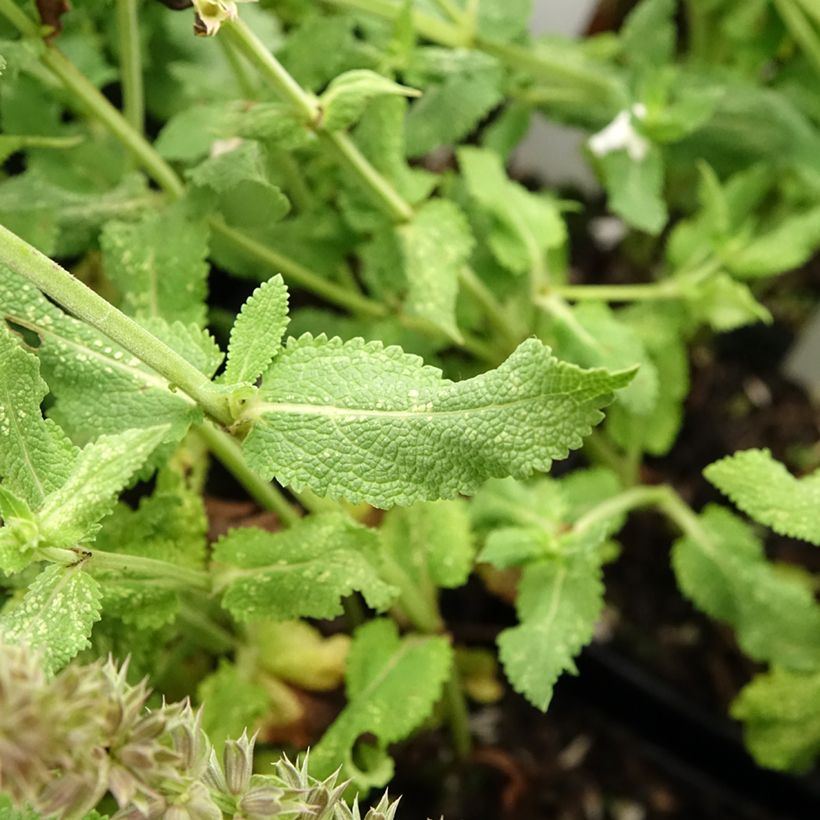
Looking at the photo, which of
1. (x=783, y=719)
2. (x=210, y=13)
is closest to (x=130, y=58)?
(x=210, y=13)

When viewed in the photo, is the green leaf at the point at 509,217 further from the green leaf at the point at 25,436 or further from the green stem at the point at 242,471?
the green leaf at the point at 25,436

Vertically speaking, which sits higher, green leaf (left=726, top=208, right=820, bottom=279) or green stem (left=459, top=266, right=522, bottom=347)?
green stem (left=459, top=266, right=522, bottom=347)

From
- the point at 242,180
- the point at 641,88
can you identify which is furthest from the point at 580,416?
the point at 641,88

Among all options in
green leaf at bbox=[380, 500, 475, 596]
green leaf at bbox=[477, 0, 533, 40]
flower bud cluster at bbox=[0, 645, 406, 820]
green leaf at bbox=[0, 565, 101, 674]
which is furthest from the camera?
green leaf at bbox=[477, 0, 533, 40]

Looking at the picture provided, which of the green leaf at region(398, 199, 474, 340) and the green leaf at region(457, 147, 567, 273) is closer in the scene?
the green leaf at region(398, 199, 474, 340)

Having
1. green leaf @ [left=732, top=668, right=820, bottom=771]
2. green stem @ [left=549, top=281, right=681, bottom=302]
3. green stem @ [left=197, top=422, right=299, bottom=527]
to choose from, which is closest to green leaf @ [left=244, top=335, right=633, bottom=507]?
green stem @ [left=197, top=422, right=299, bottom=527]

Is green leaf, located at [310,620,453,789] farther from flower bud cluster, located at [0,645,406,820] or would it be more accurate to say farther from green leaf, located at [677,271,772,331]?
green leaf, located at [677,271,772,331]

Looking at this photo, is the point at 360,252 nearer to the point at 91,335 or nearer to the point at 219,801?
the point at 91,335
